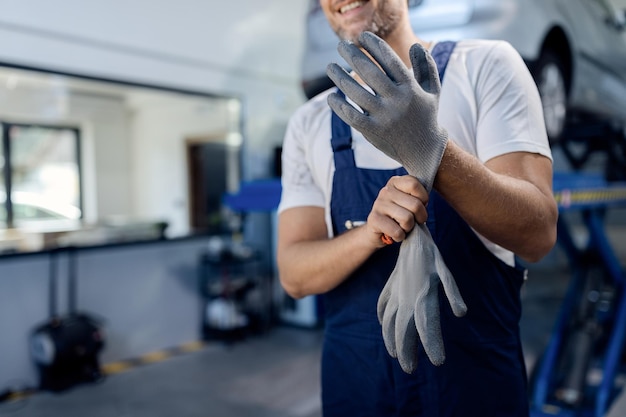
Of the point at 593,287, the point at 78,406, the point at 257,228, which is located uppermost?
the point at 257,228

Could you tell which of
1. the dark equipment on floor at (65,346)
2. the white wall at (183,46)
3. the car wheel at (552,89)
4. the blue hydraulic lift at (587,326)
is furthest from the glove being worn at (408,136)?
the white wall at (183,46)

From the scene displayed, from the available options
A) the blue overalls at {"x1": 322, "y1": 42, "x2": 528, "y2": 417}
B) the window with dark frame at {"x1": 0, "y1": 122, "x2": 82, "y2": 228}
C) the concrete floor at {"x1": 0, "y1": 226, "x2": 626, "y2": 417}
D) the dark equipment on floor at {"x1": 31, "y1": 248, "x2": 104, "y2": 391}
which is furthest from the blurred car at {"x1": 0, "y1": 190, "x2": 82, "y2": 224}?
the blue overalls at {"x1": 322, "y1": 42, "x2": 528, "y2": 417}

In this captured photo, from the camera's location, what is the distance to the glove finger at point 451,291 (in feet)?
2.45

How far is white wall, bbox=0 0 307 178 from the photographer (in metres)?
3.49

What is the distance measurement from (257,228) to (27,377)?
224 centimetres

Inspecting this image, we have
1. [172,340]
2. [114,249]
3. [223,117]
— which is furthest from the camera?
[223,117]

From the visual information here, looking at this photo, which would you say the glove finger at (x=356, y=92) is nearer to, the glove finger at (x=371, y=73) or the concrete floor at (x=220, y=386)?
the glove finger at (x=371, y=73)

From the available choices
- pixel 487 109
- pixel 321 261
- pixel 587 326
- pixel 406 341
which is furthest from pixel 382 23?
pixel 587 326

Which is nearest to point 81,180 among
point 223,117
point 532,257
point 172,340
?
point 223,117

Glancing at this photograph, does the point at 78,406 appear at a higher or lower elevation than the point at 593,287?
lower

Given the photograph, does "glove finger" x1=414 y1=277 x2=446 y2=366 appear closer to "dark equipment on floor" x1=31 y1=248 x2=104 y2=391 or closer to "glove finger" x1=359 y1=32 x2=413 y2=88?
"glove finger" x1=359 y1=32 x2=413 y2=88

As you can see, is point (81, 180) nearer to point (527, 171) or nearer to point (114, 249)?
point (114, 249)

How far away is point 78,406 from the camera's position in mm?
3271

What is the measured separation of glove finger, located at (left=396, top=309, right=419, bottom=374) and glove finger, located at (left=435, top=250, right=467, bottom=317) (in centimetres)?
6
